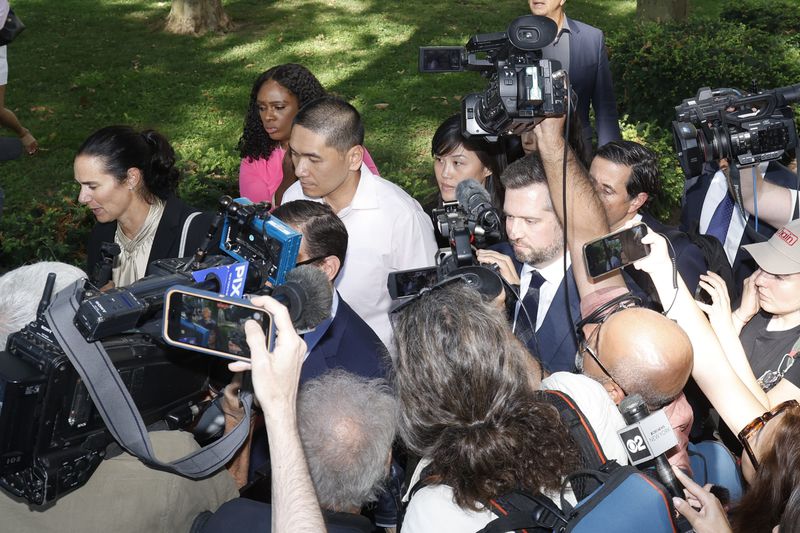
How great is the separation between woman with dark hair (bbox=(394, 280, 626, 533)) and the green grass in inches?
151

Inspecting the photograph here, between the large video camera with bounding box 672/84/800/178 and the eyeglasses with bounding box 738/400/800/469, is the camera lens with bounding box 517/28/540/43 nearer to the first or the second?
the large video camera with bounding box 672/84/800/178

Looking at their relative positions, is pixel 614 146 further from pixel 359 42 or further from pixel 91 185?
pixel 359 42

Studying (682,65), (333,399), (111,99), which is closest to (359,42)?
(111,99)

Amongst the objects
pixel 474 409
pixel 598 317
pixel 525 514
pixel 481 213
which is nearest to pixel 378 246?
pixel 481 213

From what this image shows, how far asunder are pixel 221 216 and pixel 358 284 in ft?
4.00

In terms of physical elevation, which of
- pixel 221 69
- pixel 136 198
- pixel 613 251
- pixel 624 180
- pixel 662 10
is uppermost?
pixel 613 251

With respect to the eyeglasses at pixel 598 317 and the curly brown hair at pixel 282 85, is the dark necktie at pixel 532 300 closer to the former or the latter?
the eyeglasses at pixel 598 317

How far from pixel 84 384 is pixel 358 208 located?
7.30 feet

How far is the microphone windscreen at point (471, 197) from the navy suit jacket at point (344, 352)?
2.16ft

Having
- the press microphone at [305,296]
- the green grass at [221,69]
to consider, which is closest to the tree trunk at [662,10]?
the green grass at [221,69]

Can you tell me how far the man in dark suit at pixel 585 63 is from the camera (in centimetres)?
510

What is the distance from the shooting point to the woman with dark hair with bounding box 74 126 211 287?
3965 millimetres

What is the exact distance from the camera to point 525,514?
202 centimetres

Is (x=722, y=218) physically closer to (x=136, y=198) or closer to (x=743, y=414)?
(x=743, y=414)
